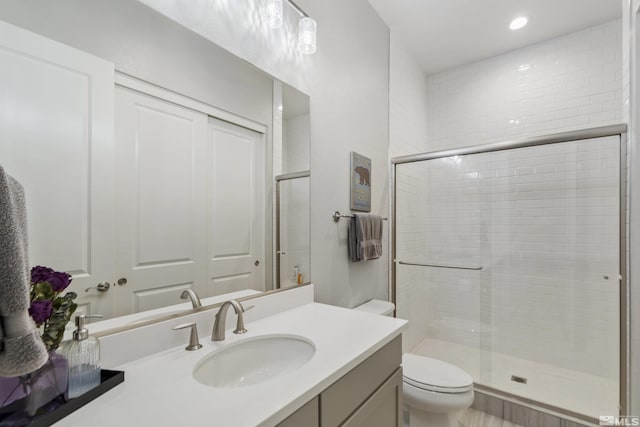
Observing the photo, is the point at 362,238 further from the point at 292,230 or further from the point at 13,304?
the point at 13,304

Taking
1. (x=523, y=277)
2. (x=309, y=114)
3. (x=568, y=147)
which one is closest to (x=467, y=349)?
(x=523, y=277)

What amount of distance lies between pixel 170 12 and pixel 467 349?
265cm

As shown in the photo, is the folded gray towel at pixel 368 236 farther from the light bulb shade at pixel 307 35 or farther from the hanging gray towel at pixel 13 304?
the hanging gray towel at pixel 13 304

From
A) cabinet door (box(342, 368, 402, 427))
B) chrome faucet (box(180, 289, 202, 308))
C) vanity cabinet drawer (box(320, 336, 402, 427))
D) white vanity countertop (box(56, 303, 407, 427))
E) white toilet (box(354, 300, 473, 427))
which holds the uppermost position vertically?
chrome faucet (box(180, 289, 202, 308))

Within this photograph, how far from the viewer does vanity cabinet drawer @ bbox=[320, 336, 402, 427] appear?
0.80 metres

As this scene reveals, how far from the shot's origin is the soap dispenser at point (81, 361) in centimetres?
64

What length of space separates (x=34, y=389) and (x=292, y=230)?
39.9 inches

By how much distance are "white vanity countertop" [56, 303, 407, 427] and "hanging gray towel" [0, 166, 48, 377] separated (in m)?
0.25

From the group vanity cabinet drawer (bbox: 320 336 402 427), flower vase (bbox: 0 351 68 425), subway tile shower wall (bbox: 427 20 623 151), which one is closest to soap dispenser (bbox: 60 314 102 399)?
flower vase (bbox: 0 351 68 425)

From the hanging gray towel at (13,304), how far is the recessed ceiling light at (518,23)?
9.85 ft

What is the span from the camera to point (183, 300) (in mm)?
1019

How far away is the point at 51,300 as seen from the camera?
23.8 inches

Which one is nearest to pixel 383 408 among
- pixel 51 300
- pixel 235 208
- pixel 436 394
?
pixel 436 394

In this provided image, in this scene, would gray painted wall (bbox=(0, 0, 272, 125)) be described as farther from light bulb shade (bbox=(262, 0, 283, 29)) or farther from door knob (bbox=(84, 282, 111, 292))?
door knob (bbox=(84, 282, 111, 292))
